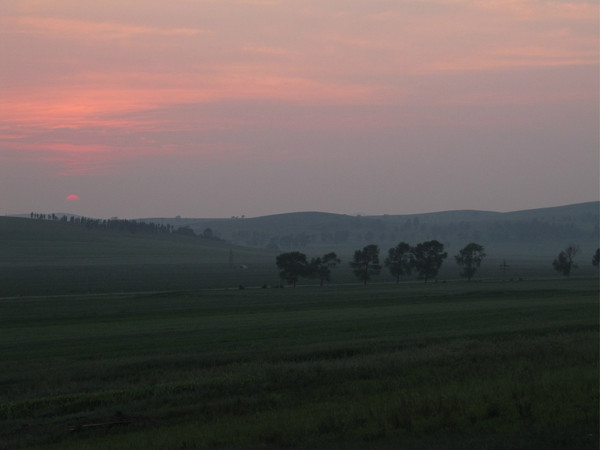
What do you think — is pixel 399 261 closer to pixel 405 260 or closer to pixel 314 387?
pixel 405 260

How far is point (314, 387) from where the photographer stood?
20391 mm

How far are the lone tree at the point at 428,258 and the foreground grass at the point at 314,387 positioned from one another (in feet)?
260

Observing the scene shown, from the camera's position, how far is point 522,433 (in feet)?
42.7

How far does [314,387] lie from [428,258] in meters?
99.9

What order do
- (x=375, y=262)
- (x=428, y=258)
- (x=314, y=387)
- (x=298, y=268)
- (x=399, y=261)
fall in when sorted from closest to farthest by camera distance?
(x=314, y=387) → (x=298, y=268) → (x=428, y=258) → (x=375, y=262) → (x=399, y=261)

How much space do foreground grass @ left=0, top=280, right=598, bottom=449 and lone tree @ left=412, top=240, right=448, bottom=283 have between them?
7921cm

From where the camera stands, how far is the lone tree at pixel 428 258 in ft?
389

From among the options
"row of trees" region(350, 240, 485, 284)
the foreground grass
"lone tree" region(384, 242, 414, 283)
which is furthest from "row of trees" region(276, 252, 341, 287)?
the foreground grass

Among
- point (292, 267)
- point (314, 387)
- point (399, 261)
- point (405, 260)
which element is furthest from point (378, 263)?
point (314, 387)

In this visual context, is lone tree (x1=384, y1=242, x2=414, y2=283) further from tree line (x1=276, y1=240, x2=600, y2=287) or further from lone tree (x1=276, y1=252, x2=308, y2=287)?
lone tree (x1=276, y1=252, x2=308, y2=287)

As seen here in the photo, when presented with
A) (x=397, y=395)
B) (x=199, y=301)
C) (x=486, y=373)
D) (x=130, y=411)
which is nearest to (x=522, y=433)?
(x=397, y=395)

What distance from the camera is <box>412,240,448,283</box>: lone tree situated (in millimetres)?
118575

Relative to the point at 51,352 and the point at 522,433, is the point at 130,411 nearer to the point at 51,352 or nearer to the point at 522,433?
the point at 522,433

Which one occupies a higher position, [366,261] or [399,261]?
[399,261]
